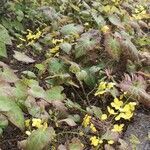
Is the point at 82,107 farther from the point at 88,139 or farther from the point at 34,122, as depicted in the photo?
the point at 34,122

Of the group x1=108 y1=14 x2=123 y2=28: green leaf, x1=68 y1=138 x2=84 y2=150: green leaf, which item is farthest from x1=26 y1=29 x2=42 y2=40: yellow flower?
x1=68 y1=138 x2=84 y2=150: green leaf

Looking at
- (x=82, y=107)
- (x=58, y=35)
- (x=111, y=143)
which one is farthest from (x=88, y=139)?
(x=58, y=35)

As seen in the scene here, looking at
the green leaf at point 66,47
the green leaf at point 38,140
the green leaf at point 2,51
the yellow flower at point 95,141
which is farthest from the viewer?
the green leaf at point 66,47

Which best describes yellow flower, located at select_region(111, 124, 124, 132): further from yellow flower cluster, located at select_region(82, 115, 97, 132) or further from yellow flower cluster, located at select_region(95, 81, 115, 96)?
yellow flower cluster, located at select_region(95, 81, 115, 96)

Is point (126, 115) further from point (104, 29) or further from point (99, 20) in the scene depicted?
point (99, 20)

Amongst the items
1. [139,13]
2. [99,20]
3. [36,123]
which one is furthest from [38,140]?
[139,13]

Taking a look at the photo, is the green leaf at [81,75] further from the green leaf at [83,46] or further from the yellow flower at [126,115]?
the yellow flower at [126,115]

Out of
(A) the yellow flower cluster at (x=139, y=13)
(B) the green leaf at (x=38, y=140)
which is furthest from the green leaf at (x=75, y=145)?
(A) the yellow flower cluster at (x=139, y=13)
